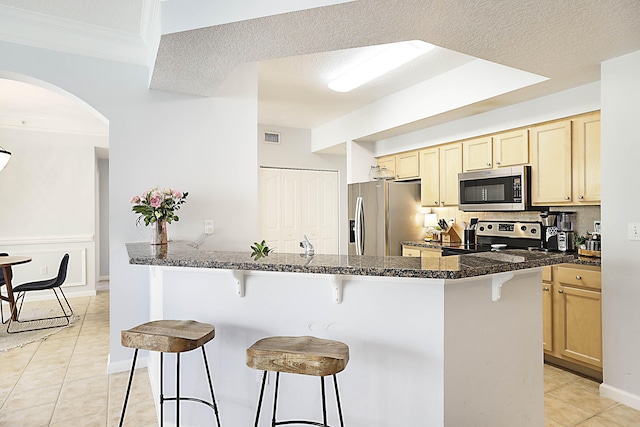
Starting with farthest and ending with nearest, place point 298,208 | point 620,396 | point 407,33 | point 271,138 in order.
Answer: point 298,208
point 271,138
point 620,396
point 407,33

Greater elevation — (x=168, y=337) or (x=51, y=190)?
(x=51, y=190)

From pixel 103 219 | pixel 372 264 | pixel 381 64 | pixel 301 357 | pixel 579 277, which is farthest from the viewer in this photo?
pixel 103 219

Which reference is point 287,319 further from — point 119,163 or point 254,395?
point 119,163

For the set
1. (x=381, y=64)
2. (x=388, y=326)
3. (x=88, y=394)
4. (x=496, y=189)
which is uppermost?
(x=381, y=64)

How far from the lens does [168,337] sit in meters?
→ 1.71

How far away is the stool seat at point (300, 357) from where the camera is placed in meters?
1.46

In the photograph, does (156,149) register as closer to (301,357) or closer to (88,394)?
(88,394)

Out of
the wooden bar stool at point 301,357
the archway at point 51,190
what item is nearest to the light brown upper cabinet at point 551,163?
the wooden bar stool at point 301,357

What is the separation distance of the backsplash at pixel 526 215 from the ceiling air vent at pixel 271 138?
8.16ft

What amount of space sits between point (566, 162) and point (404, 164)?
6.52 feet

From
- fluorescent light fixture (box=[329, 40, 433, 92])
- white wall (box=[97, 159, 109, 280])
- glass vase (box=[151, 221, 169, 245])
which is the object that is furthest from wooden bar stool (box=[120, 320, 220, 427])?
white wall (box=[97, 159, 109, 280])

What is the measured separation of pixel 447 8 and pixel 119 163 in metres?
2.50

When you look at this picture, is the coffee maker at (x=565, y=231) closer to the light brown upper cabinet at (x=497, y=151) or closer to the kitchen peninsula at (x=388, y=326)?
the light brown upper cabinet at (x=497, y=151)

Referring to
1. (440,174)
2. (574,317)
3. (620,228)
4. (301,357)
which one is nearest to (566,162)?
(620,228)
